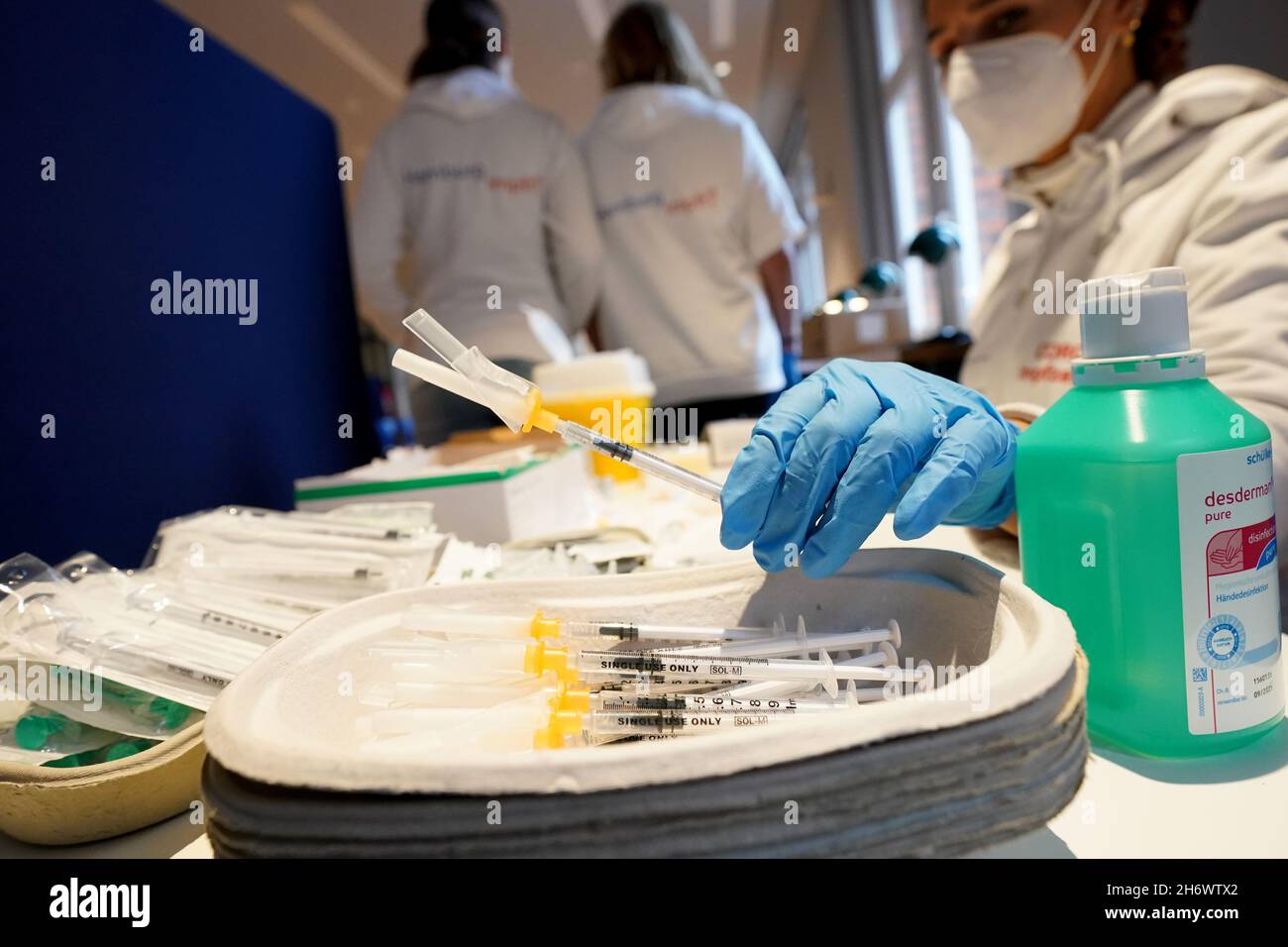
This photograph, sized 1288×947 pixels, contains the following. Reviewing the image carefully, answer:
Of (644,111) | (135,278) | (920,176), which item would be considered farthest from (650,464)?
(920,176)

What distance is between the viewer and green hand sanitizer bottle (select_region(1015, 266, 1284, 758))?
445mm

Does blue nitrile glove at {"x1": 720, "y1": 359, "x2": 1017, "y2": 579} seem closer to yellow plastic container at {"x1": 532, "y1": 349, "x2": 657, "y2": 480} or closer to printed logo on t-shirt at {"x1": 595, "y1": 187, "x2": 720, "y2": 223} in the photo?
yellow plastic container at {"x1": 532, "y1": 349, "x2": 657, "y2": 480}

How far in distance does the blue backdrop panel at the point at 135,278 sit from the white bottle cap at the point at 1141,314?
3.15 feet

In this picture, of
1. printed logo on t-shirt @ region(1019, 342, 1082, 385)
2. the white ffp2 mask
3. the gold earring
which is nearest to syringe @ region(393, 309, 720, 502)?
printed logo on t-shirt @ region(1019, 342, 1082, 385)

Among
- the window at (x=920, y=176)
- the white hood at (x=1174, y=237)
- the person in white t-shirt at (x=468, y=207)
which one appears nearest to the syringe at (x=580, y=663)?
the white hood at (x=1174, y=237)

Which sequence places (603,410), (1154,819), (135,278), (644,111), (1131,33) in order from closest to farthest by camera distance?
(1154,819) < (135,278) < (1131,33) < (603,410) < (644,111)

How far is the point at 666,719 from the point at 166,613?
0.42 m

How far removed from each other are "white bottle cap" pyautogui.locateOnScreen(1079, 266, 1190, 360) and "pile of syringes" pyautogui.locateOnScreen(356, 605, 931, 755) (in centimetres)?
22

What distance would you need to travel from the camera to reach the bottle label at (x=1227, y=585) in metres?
0.44

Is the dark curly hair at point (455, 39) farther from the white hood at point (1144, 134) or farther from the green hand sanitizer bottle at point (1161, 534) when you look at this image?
the green hand sanitizer bottle at point (1161, 534)

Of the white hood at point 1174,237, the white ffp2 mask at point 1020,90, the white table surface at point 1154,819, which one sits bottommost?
the white table surface at point 1154,819

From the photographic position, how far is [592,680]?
0.51 metres

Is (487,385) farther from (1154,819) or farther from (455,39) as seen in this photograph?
(455,39)
